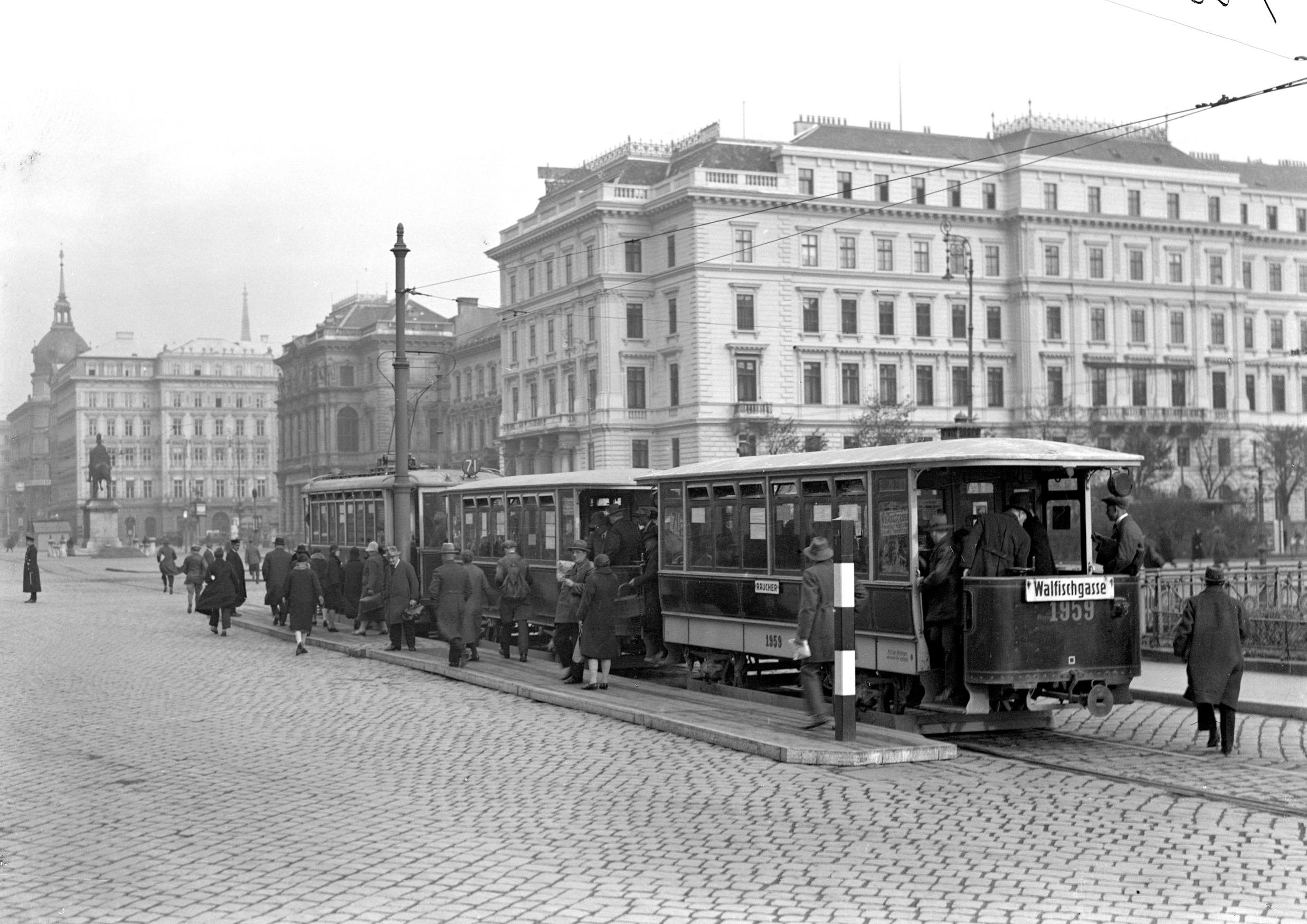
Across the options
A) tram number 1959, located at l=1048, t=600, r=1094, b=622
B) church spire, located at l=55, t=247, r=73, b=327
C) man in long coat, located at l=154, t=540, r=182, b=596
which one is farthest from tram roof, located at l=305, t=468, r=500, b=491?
church spire, located at l=55, t=247, r=73, b=327

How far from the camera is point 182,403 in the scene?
59.7 ft

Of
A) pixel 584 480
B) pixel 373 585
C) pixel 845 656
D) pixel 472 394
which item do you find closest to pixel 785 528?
pixel 845 656

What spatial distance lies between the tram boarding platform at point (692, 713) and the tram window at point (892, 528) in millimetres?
1428

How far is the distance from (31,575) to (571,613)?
903 inches

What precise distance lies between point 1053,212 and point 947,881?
74.8 meters

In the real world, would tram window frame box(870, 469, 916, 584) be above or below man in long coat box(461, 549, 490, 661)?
above

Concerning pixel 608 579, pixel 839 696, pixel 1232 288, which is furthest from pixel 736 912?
pixel 1232 288

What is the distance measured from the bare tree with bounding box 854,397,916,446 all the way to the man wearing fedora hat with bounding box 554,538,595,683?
4375 cm

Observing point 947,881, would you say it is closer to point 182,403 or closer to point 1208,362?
point 182,403

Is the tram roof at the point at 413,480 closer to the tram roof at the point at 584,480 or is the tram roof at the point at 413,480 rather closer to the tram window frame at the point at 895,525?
the tram roof at the point at 584,480

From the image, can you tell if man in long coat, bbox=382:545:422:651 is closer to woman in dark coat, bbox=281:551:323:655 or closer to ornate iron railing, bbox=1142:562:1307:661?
woman in dark coat, bbox=281:551:323:655

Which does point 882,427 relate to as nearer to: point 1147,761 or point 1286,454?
Result: point 1286,454

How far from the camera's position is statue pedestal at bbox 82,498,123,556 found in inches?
2938

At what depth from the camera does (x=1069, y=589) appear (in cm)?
1353
